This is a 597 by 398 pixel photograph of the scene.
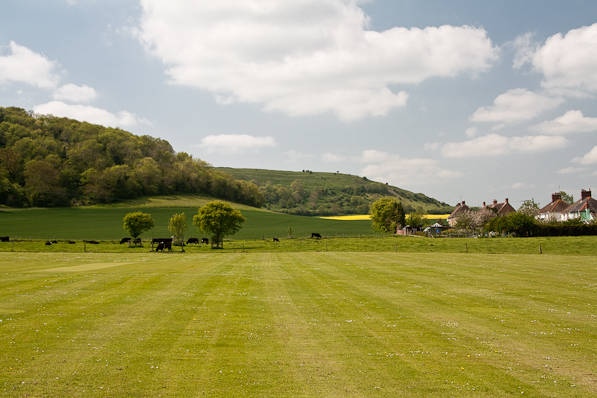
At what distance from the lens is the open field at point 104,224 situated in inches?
3824

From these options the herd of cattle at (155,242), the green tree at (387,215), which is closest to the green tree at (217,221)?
the herd of cattle at (155,242)

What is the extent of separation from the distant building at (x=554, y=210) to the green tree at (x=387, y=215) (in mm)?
47846

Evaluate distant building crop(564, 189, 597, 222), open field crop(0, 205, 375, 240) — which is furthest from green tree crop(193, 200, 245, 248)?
distant building crop(564, 189, 597, 222)

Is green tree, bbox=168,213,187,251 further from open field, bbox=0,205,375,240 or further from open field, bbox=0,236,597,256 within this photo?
open field, bbox=0,205,375,240

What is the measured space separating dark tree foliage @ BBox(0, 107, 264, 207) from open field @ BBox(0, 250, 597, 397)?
434 ft

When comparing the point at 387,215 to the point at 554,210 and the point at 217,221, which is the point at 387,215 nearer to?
the point at 217,221

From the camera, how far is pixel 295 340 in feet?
43.5

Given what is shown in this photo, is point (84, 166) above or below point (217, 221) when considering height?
above

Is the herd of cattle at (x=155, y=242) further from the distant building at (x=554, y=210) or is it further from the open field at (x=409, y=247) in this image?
the distant building at (x=554, y=210)

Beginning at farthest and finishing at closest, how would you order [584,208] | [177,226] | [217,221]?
1. [584,208]
2. [177,226]
3. [217,221]

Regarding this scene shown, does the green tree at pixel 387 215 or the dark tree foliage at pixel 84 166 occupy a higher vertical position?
the dark tree foliage at pixel 84 166

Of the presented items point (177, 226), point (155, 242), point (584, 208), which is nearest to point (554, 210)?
point (584, 208)

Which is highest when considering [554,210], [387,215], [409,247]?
[554,210]

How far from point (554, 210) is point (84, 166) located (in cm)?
15856
